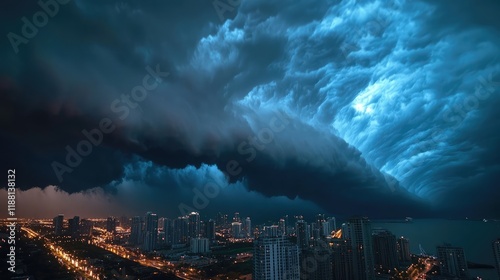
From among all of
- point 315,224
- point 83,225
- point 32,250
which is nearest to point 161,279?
point 32,250

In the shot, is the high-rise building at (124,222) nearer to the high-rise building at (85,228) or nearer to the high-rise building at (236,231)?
the high-rise building at (85,228)

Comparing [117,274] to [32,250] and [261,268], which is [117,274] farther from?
[261,268]

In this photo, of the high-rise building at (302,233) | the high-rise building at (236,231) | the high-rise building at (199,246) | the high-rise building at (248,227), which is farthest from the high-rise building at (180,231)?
the high-rise building at (302,233)

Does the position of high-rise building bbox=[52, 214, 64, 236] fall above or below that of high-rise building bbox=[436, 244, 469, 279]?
above

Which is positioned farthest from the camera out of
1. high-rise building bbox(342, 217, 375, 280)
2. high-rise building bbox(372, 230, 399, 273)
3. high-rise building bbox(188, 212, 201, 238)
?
high-rise building bbox(188, 212, 201, 238)

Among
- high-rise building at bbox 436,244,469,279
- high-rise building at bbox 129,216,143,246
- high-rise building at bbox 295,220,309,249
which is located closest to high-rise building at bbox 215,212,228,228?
high-rise building at bbox 129,216,143,246

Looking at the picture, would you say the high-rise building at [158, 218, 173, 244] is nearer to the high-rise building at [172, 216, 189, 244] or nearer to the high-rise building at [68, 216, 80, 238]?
the high-rise building at [172, 216, 189, 244]

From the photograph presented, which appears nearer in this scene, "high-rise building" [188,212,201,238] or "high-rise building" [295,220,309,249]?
"high-rise building" [295,220,309,249]
